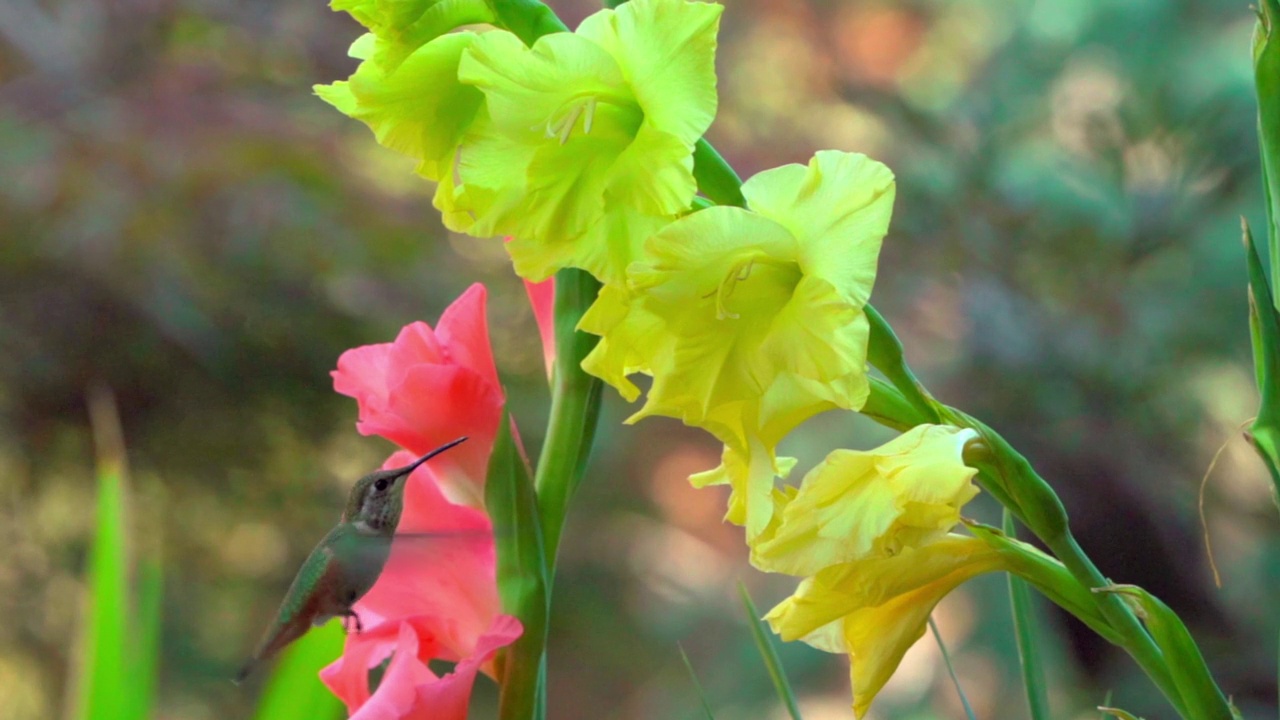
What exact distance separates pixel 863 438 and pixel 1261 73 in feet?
5.22

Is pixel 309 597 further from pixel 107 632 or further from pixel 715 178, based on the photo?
pixel 715 178

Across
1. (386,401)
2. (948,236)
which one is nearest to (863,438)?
(948,236)

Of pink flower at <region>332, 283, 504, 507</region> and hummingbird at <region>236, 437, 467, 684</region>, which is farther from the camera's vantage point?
hummingbird at <region>236, 437, 467, 684</region>

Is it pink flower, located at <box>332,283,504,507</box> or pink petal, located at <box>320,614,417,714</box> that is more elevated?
pink flower, located at <box>332,283,504,507</box>

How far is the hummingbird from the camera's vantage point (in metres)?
0.43

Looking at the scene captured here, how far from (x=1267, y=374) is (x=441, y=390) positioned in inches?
7.8

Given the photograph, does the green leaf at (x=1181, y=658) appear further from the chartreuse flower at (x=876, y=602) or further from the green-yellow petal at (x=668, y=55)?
the green-yellow petal at (x=668, y=55)

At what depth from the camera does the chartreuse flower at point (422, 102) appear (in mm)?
278

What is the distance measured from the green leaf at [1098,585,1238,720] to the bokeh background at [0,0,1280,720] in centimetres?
130

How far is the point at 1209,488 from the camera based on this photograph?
172 cm

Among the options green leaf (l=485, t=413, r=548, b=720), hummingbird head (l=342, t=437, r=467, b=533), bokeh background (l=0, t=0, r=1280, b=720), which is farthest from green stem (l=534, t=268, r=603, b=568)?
bokeh background (l=0, t=0, r=1280, b=720)

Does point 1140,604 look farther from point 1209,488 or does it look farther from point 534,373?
point 534,373

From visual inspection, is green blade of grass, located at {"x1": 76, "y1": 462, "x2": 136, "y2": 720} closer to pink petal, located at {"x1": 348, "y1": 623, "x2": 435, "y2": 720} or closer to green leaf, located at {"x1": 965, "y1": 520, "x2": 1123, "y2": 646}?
pink petal, located at {"x1": 348, "y1": 623, "x2": 435, "y2": 720}

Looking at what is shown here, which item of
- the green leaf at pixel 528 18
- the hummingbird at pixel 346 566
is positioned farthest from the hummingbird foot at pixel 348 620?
the green leaf at pixel 528 18
